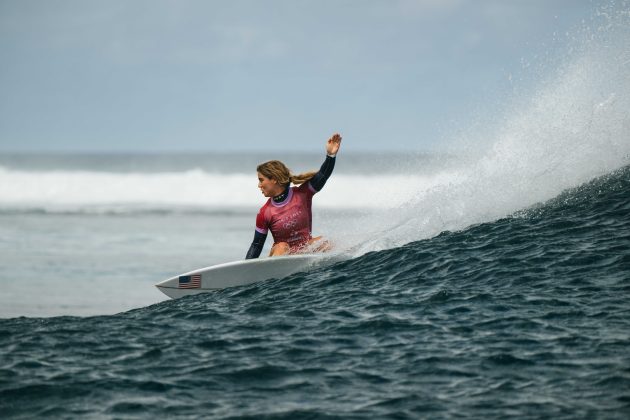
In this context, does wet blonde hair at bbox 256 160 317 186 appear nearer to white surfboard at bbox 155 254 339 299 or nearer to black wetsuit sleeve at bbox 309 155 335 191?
black wetsuit sleeve at bbox 309 155 335 191

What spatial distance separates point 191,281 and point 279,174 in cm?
178

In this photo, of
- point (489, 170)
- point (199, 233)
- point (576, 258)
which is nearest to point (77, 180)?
point (199, 233)

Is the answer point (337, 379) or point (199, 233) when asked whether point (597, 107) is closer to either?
point (337, 379)

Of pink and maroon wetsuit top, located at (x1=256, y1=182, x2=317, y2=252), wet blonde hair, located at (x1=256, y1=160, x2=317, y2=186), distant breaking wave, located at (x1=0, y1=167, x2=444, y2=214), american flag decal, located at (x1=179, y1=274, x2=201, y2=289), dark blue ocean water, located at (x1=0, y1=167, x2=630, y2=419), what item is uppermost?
distant breaking wave, located at (x1=0, y1=167, x2=444, y2=214)

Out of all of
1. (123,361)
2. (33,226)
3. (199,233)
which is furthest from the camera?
(33,226)

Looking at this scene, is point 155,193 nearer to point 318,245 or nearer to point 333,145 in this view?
point 318,245

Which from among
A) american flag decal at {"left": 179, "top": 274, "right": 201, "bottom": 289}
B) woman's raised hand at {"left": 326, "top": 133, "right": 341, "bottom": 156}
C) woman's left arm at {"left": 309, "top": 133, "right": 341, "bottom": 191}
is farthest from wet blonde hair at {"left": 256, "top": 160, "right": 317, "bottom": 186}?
american flag decal at {"left": 179, "top": 274, "right": 201, "bottom": 289}

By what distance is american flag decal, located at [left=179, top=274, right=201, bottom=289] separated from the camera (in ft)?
35.6

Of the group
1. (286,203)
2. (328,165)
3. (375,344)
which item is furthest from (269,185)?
(375,344)

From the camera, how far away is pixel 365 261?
11.1 meters

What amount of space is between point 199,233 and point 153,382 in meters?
19.7

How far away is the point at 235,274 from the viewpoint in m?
10.8

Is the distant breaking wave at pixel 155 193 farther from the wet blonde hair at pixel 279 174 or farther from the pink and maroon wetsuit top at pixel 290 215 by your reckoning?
the wet blonde hair at pixel 279 174

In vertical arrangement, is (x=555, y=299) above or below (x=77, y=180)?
below
